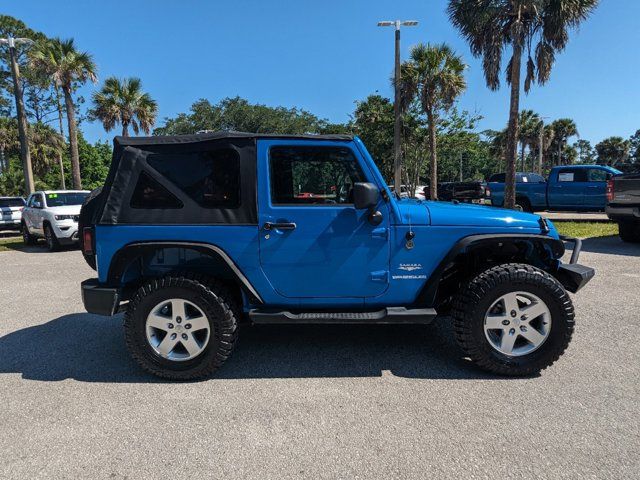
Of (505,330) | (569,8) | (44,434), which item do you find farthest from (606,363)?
(569,8)

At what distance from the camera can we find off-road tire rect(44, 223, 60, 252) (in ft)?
35.4

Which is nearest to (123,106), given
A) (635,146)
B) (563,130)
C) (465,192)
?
(465,192)

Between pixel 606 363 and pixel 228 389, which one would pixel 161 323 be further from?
pixel 606 363

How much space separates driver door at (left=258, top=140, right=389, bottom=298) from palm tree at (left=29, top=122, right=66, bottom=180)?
40.5 meters

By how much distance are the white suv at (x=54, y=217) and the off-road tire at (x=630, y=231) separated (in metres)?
13.4

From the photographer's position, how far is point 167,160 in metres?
3.25

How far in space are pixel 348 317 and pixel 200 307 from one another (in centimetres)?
114

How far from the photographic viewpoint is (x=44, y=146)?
1433 inches

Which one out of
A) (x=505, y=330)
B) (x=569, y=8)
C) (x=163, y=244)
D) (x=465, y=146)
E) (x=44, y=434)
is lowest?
(x=44, y=434)

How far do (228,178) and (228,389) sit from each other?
5.26 feet

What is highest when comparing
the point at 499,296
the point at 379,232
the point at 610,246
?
the point at 379,232

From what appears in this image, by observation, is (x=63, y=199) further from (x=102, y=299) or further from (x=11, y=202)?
(x=102, y=299)

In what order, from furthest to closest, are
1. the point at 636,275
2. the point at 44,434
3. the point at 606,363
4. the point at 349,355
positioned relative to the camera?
the point at 636,275
the point at 349,355
the point at 606,363
the point at 44,434

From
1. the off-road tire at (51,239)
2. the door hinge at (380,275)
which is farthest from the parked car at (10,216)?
the door hinge at (380,275)
